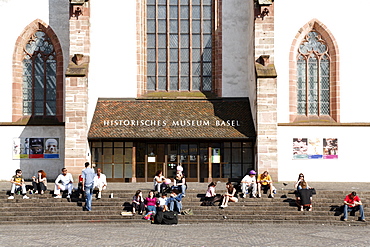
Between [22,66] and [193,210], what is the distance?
1519 cm

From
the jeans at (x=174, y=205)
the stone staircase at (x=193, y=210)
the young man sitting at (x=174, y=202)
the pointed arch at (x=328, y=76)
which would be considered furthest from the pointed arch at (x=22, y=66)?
the pointed arch at (x=328, y=76)

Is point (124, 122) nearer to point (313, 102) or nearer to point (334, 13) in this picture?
point (313, 102)

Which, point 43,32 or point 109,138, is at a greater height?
point 43,32

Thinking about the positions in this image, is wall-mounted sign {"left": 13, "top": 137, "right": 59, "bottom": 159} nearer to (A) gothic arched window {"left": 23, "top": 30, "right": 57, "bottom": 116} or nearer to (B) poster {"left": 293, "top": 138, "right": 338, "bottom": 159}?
(A) gothic arched window {"left": 23, "top": 30, "right": 57, "bottom": 116}

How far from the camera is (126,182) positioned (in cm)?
2988

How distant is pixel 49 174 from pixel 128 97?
5963mm

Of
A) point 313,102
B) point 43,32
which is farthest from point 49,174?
point 313,102

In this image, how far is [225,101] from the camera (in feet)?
103

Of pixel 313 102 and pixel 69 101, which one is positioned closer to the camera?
pixel 69 101

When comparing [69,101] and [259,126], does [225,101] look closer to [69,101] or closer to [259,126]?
[259,126]

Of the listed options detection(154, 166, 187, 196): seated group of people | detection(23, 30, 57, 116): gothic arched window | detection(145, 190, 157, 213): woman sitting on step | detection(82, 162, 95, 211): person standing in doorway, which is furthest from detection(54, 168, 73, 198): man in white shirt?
detection(23, 30, 57, 116): gothic arched window

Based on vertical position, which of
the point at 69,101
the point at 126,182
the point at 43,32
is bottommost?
the point at 126,182

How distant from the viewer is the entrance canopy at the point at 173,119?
29.1m

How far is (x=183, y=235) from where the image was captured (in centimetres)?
1684
